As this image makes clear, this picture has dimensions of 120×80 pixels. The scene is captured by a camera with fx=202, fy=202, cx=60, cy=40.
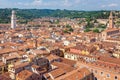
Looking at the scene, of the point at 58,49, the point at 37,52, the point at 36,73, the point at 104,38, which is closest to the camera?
the point at 36,73

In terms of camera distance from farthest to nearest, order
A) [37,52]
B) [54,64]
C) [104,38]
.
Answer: [104,38]
[37,52]
[54,64]

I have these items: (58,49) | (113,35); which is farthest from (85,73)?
(113,35)

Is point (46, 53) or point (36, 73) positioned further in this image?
point (46, 53)

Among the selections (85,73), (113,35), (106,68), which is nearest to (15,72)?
(85,73)

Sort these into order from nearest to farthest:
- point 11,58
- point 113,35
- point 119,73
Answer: point 119,73 < point 11,58 < point 113,35

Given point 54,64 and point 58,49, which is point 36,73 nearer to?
point 54,64

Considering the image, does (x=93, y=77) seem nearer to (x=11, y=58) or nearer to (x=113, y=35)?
(x=11, y=58)

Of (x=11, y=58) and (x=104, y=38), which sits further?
(x=104, y=38)

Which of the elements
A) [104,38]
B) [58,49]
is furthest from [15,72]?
[104,38]

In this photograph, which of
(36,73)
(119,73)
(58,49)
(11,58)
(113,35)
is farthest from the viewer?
(113,35)
